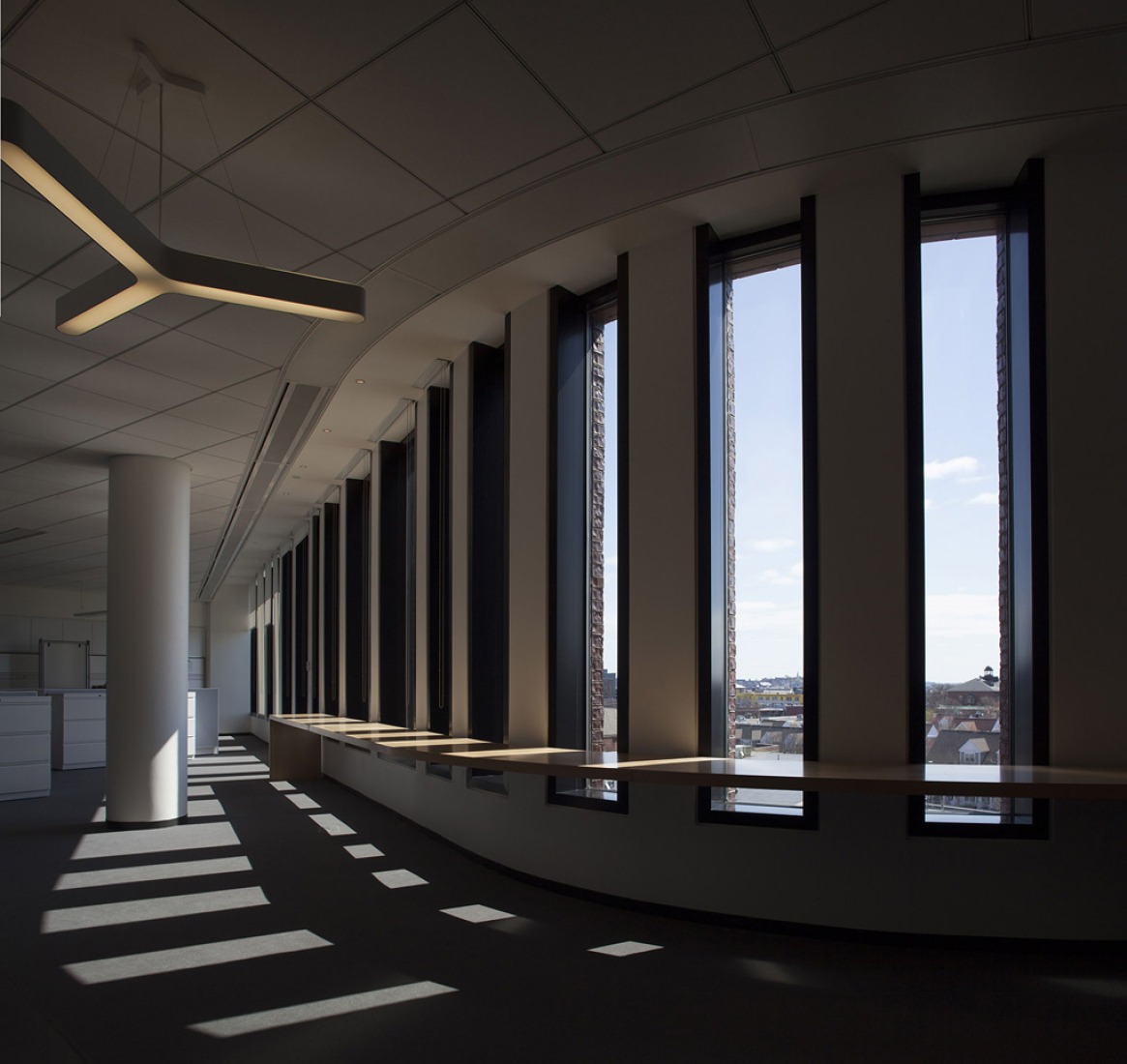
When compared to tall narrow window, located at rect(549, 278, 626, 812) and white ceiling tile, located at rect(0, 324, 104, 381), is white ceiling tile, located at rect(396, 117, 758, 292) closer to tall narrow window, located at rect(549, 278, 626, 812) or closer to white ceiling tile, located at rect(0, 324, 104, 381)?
tall narrow window, located at rect(549, 278, 626, 812)

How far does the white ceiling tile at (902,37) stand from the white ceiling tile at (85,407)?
4.93 metres

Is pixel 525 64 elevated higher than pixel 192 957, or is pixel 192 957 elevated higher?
pixel 525 64

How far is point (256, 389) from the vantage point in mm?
5844

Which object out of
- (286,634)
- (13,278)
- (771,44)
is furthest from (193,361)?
(286,634)

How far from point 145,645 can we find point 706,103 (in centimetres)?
604

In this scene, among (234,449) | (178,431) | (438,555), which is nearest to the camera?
(438,555)

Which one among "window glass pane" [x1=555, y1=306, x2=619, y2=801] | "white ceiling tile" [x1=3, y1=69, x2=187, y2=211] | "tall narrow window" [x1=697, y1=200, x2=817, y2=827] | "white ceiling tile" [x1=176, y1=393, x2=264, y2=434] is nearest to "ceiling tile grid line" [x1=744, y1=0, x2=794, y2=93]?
"tall narrow window" [x1=697, y1=200, x2=817, y2=827]

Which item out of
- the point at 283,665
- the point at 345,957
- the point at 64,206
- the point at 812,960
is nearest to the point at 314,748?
the point at 283,665

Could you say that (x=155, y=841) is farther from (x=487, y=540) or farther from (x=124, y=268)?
(x=124, y=268)

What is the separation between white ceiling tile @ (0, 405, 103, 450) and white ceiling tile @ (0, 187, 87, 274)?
2.45 metres

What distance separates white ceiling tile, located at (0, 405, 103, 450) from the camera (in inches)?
243

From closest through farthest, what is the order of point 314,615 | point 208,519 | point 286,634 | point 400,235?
point 400,235
point 208,519
point 314,615
point 286,634

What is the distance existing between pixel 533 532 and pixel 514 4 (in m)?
2.88

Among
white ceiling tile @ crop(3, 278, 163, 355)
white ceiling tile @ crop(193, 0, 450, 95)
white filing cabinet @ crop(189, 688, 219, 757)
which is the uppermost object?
white ceiling tile @ crop(193, 0, 450, 95)
